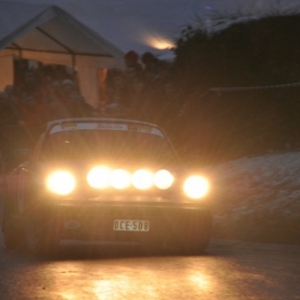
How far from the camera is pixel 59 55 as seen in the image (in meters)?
23.9

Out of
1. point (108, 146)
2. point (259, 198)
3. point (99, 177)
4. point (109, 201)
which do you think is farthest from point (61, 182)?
point (259, 198)

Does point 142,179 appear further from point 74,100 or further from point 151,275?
point 74,100

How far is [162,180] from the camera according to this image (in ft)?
34.0

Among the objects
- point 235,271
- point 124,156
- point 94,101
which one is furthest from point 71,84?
point 235,271

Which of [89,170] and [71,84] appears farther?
[71,84]

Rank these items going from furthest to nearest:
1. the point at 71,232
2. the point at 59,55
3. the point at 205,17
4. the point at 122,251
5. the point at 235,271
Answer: the point at 59,55, the point at 205,17, the point at 122,251, the point at 71,232, the point at 235,271

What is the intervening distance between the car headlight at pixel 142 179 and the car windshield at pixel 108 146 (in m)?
0.36

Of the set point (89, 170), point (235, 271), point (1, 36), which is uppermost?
point (1, 36)

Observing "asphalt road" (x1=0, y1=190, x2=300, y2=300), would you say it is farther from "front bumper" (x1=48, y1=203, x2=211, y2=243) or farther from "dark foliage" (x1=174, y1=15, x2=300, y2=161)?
"dark foliage" (x1=174, y1=15, x2=300, y2=161)

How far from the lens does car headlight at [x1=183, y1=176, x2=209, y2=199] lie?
10.4 metres

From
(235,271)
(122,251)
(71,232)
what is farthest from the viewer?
(122,251)

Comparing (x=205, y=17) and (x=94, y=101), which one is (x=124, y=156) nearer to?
(x=205, y=17)

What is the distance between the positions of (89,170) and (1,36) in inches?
437

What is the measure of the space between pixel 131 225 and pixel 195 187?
2.52ft
